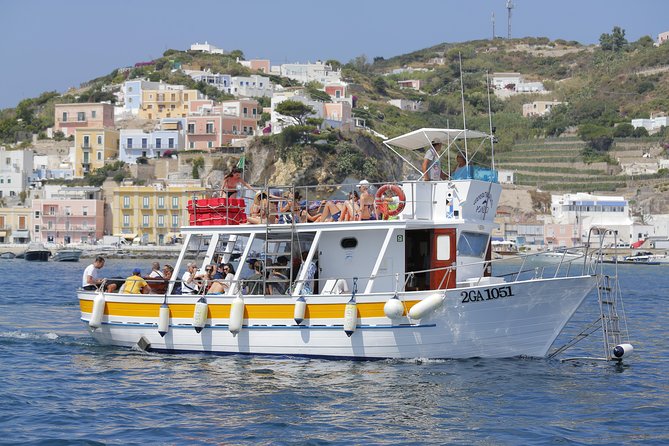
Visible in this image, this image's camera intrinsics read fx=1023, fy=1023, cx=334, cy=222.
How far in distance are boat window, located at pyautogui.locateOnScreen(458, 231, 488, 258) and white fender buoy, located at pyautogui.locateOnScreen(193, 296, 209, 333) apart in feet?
14.9

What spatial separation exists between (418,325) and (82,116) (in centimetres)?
11731

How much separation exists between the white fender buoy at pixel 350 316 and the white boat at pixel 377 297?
2 cm

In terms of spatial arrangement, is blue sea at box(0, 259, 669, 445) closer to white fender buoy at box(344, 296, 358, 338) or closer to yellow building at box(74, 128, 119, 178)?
white fender buoy at box(344, 296, 358, 338)

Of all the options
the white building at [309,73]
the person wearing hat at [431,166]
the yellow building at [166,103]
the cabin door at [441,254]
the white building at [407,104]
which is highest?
the white building at [309,73]

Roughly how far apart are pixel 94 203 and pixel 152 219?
594 cm

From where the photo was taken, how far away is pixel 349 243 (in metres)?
18.2

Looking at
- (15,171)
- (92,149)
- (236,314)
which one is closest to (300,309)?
(236,314)

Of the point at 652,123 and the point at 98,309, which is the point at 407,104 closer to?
the point at 652,123

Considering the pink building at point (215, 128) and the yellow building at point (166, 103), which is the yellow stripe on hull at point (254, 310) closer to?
the pink building at point (215, 128)

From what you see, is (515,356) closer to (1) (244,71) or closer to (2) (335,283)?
(2) (335,283)

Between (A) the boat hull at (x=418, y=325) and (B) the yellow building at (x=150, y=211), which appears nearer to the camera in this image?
(A) the boat hull at (x=418, y=325)

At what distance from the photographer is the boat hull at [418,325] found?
54.5ft

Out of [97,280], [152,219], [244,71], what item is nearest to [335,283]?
[97,280]

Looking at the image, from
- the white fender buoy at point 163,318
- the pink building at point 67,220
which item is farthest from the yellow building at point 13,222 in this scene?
the white fender buoy at point 163,318
